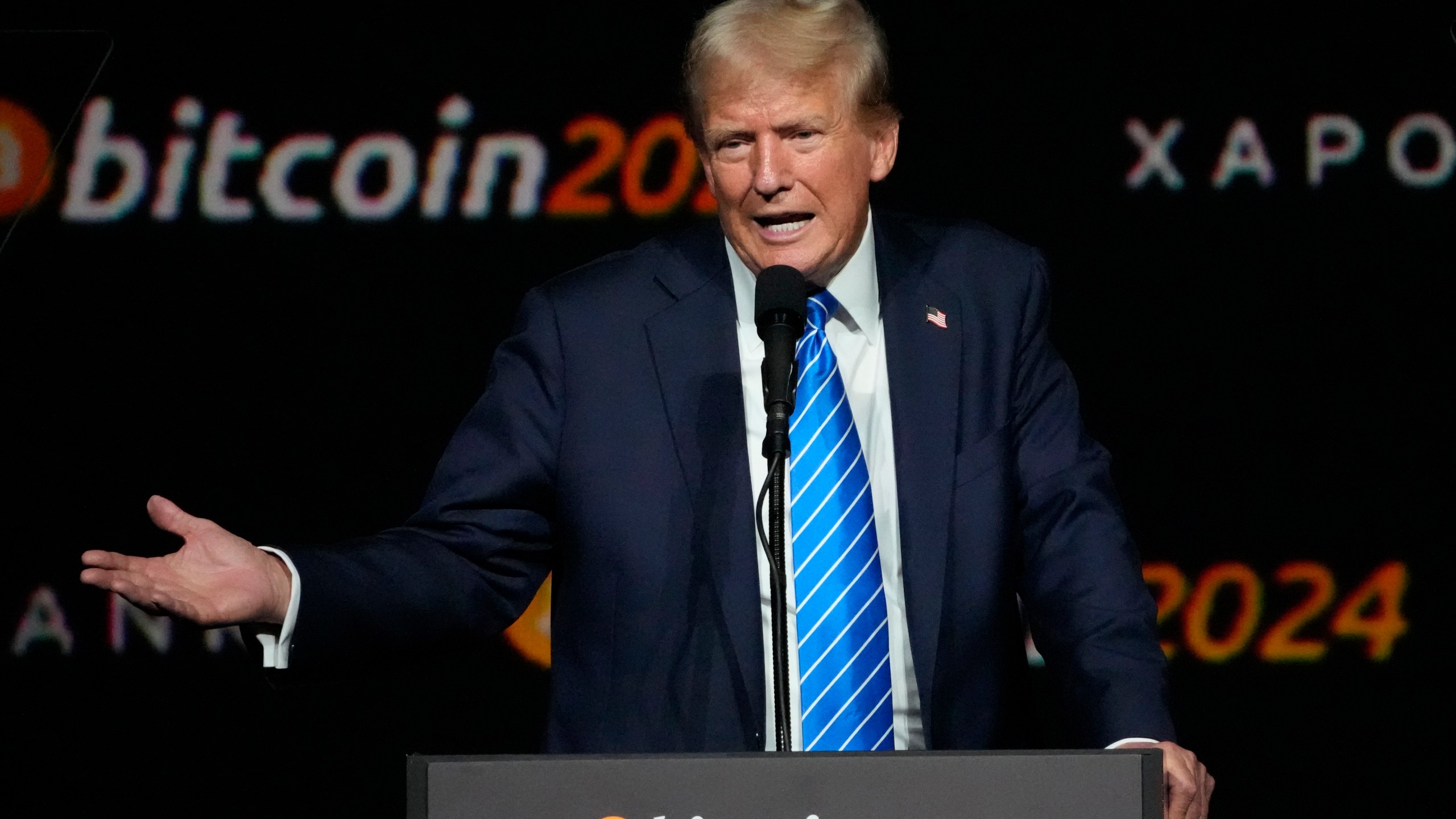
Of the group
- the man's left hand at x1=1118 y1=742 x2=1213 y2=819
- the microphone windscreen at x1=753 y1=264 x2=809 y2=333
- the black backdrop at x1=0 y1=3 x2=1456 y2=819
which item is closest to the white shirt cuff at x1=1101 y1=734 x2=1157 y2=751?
the man's left hand at x1=1118 y1=742 x2=1213 y2=819

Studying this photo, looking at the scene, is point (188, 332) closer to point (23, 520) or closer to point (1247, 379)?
point (23, 520)

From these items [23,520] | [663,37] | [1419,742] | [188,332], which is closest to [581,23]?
[663,37]

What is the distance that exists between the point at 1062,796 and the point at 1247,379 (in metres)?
1.78

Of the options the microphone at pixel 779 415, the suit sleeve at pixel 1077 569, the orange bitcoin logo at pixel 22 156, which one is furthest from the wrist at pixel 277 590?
the orange bitcoin logo at pixel 22 156

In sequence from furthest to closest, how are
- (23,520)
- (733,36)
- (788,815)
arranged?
(23,520)
(733,36)
(788,815)

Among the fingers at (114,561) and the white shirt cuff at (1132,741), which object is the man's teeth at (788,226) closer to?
the white shirt cuff at (1132,741)

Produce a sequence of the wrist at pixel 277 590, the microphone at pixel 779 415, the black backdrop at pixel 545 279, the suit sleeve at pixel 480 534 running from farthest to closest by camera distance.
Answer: the black backdrop at pixel 545 279 → the suit sleeve at pixel 480 534 → the wrist at pixel 277 590 → the microphone at pixel 779 415

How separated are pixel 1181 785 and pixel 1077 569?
0.41 metres

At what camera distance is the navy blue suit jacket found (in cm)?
185

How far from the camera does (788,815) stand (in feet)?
4.27

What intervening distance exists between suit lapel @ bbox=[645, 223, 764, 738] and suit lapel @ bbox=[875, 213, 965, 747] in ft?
0.56

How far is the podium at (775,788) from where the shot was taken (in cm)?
130

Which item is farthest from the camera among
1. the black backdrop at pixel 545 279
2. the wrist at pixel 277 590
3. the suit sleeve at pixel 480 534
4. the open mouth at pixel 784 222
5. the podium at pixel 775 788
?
the black backdrop at pixel 545 279

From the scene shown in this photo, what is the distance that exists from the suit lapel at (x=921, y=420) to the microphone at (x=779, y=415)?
344 millimetres
